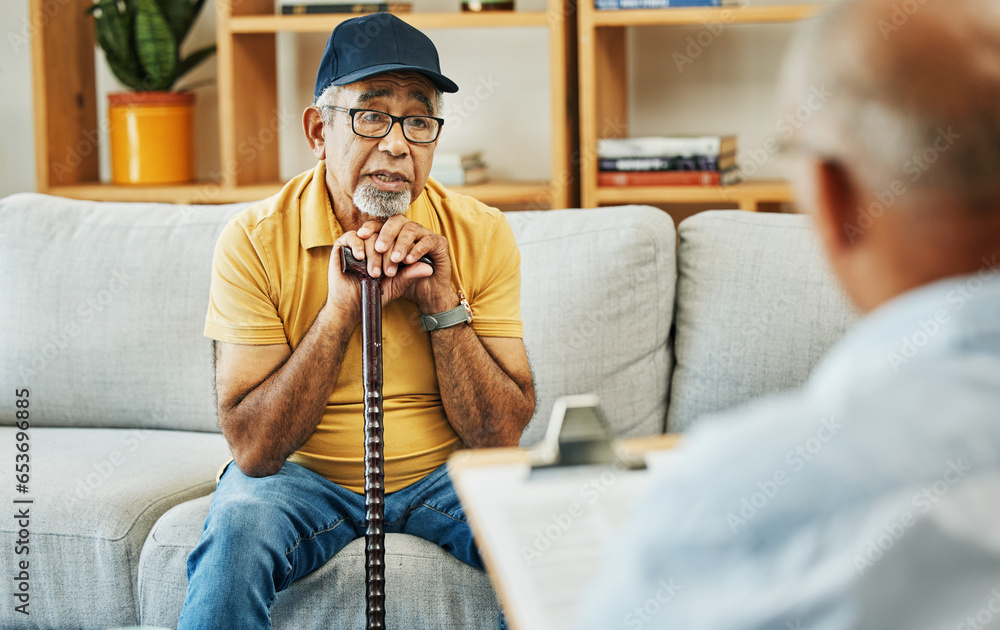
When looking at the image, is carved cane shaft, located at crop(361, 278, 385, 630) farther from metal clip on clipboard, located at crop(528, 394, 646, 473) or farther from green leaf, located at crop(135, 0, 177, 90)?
green leaf, located at crop(135, 0, 177, 90)

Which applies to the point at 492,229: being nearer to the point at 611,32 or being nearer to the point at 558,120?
the point at 558,120

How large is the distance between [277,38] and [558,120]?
0.95 m

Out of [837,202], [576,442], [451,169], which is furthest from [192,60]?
[837,202]

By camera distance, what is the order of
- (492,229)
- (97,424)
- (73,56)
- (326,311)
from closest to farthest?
1. (326,311)
2. (492,229)
3. (97,424)
4. (73,56)

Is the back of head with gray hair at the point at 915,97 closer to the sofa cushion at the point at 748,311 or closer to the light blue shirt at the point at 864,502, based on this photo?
the light blue shirt at the point at 864,502

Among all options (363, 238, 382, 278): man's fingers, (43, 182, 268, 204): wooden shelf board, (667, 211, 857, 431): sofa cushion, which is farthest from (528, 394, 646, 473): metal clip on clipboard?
(43, 182, 268, 204): wooden shelf board

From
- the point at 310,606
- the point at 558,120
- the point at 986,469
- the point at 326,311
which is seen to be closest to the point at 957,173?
the point at 986,469

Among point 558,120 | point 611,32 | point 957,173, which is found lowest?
point 957,173

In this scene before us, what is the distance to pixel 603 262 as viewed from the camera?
205cm

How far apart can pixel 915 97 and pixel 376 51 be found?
1.20 meters

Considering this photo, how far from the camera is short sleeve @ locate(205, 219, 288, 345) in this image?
1.62m

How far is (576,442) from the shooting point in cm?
90

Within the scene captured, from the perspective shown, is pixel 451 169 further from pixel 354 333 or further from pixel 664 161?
pixel 354 333

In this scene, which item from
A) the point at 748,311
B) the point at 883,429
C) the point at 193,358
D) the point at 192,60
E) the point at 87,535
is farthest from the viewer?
the point at 192,60
